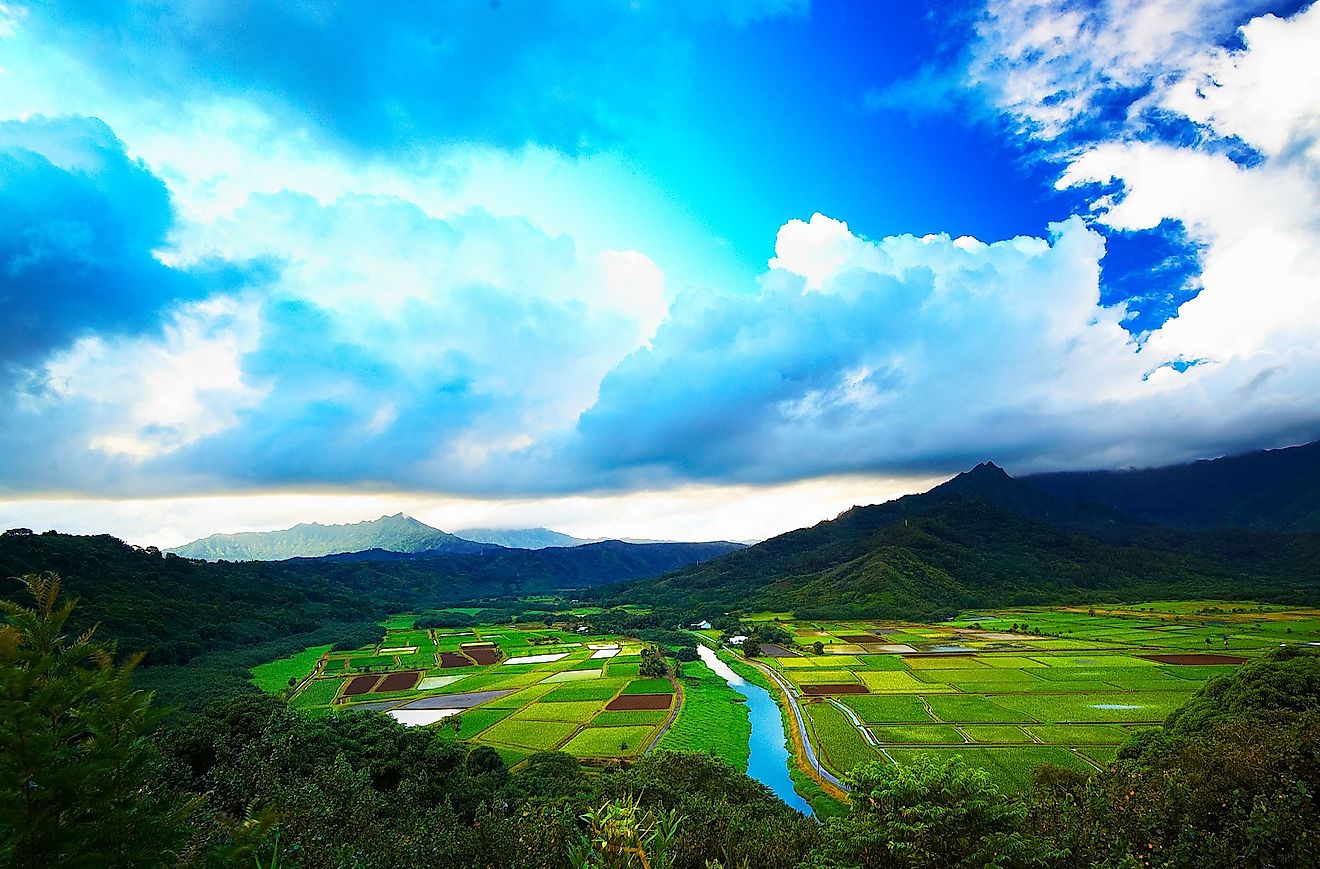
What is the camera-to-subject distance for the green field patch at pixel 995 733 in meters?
51.6

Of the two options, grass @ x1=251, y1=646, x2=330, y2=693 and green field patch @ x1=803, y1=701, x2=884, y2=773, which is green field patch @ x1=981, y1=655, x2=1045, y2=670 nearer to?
green field patch @ x1=803, y1=701, x2=884, y2=773

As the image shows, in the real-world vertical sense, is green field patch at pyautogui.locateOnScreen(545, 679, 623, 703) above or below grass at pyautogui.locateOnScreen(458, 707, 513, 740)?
below

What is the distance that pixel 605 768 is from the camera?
155ft

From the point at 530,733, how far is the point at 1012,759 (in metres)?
43.8

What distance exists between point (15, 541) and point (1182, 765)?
538ft

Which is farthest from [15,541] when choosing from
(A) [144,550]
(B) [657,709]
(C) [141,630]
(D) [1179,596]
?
(D) [1179,596]

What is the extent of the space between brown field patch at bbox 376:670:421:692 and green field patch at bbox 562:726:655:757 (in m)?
38.6

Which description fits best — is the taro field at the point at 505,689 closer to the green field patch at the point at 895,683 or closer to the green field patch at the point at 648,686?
the green field patch at the point at 648,686

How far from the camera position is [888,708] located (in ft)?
205

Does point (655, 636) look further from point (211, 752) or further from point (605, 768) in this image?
point (211, 752)

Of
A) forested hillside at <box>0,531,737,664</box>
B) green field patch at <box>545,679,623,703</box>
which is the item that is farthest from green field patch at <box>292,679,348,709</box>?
green field patch at <box>545,679,623,703</box>

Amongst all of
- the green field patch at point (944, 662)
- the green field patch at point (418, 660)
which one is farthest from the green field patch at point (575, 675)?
the green field patch at point (944, 662)

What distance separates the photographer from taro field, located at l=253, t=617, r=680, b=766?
59.0m

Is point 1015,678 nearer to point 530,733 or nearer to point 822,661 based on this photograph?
point 822,661
